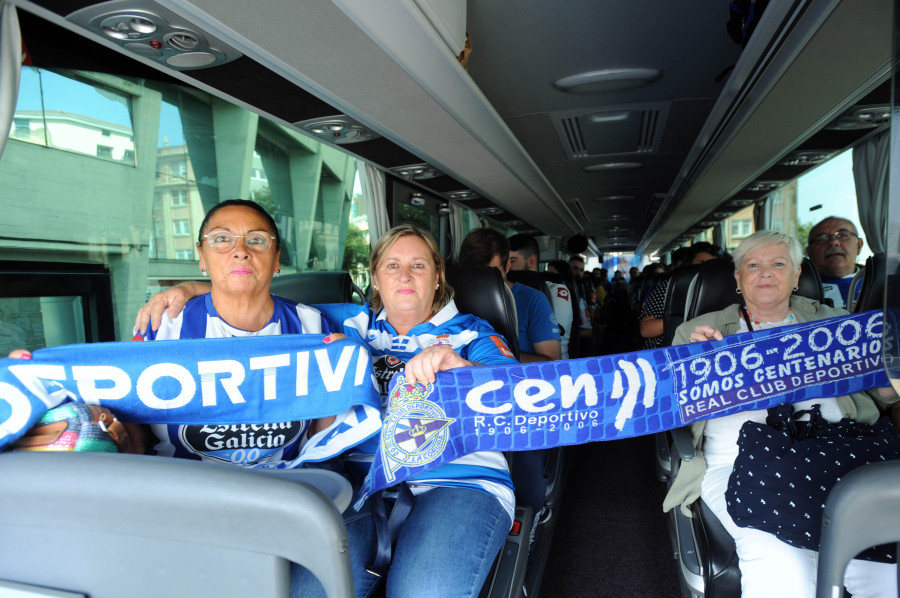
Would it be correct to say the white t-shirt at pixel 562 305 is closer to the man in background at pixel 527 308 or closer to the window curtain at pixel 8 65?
the man in background at pixel 527 308

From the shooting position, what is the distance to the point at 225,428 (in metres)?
1.83

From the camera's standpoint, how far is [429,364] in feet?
5.56

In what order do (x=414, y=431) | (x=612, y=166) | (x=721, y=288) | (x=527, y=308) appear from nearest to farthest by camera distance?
(x=414, y=431), (x=721, y=288), (x=527, y=308), (x=612, y=166)

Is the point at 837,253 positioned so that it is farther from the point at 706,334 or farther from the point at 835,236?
the point at 706,334

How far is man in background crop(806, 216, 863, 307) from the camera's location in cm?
397

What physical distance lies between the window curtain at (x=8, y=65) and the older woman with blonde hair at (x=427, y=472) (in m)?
0.75

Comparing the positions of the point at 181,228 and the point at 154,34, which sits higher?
the point at 154,34

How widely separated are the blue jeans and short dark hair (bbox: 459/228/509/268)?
6.76 ft

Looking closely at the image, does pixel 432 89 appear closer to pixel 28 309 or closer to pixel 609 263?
pixel 28 309

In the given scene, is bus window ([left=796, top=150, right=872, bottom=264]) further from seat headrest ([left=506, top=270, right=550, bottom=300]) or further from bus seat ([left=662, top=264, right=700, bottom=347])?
seat headrest ([left=506, top=270, right=550, bottom=300])

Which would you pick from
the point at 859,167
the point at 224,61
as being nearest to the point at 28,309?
the point at 224,61

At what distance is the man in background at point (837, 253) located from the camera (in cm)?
397

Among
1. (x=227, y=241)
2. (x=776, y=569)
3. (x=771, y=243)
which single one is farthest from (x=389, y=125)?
(x=776, y=569)

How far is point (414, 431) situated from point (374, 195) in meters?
3.58
